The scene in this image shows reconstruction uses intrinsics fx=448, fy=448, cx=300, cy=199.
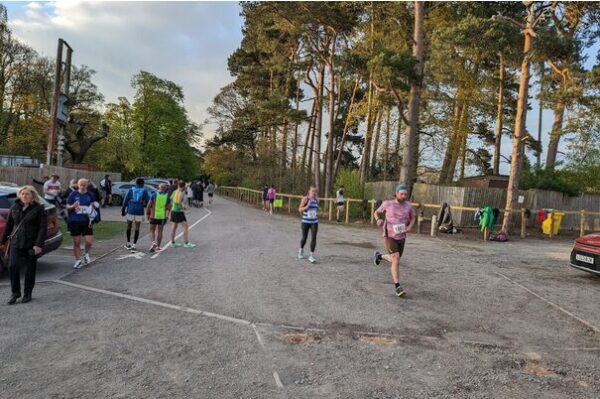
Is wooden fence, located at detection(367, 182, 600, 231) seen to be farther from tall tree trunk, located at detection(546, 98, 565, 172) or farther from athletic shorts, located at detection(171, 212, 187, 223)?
athletic shorts, located at detection(171, 212, 187, 223)

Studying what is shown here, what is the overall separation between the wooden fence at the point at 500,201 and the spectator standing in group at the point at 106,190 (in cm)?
1417

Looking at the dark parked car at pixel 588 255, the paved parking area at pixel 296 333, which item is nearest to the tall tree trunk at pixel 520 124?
the dark parked car at pixel 588 255

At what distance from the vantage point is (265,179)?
39.1m

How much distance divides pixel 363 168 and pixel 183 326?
25.2 m

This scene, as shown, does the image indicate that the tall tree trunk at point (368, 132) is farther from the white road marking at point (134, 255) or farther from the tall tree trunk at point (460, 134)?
the white road marking at point (134, 255)

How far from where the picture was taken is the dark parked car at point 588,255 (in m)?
8.73

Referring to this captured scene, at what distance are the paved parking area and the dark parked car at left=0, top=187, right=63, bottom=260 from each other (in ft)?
2.66

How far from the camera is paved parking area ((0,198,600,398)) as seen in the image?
3.84 m

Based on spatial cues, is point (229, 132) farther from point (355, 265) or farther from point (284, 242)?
point (355, 265)

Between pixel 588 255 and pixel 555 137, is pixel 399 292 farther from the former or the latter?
pixel 555 137

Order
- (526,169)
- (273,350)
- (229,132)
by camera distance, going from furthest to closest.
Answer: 1. (229,132)
2. (526,169)
3. (273,350)

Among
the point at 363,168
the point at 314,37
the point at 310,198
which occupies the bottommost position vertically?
the point at 310,198

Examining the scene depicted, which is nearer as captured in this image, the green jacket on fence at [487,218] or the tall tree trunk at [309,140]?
the green jacket on fence at [487,218]

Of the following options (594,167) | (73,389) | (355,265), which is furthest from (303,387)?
(594,167)
